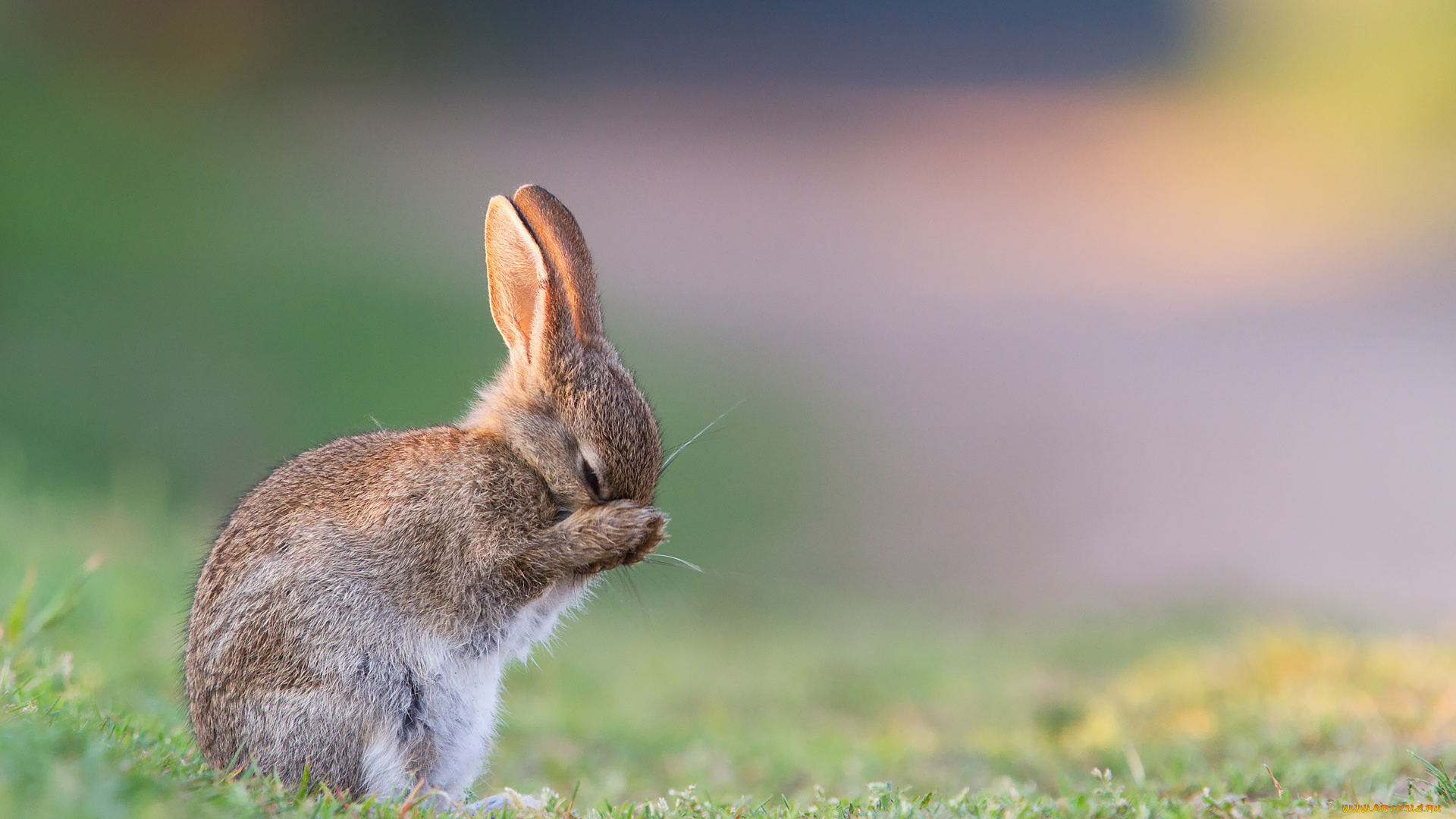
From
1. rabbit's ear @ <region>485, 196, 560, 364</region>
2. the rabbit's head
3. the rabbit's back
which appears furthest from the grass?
rabbit's ear @ <region>485, 196, 560, 364</region>

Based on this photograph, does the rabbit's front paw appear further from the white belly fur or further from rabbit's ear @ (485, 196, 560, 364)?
rabbit's ear @ (485, 196, 560, 364)

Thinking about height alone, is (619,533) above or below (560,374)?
below

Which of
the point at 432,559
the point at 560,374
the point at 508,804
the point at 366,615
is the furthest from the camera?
the point at 560,374

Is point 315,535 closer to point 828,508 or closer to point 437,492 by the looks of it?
point 437,492

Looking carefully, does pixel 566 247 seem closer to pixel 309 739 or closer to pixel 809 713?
pixel 309 739

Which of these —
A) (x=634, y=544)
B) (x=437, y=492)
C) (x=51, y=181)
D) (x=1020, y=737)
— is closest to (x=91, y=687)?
A: (x=437, y=492)

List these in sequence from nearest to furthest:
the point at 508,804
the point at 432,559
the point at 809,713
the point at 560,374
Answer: the point at 508,804, the point at 432,559, the point at 560,374, the point at 809,713

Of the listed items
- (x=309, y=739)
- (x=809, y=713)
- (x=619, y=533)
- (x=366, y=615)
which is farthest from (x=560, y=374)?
(x=809, y=713)
